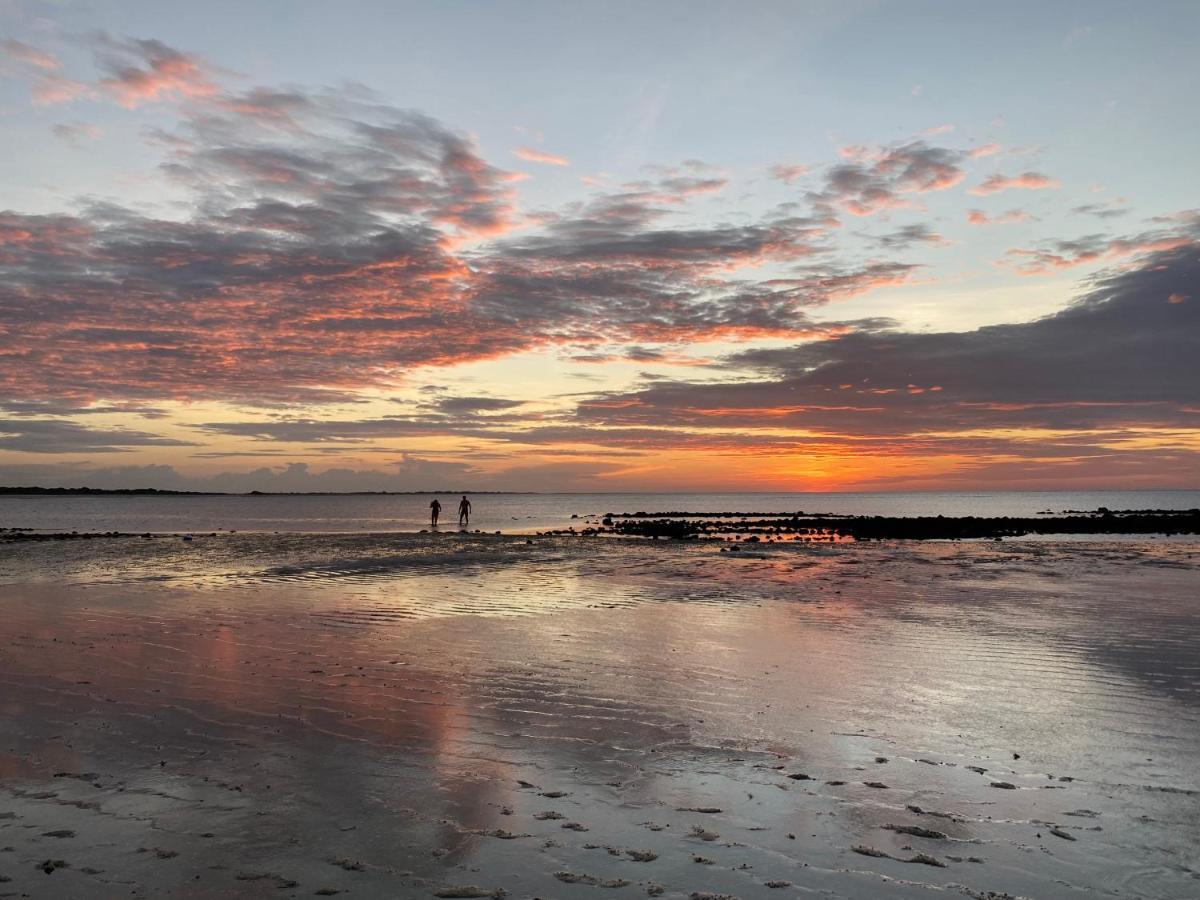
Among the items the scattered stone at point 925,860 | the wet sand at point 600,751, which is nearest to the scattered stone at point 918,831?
the wet sand at point 600,751

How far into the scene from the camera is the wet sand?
6.31 metres

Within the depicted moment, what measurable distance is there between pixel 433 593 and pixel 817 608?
11241mm

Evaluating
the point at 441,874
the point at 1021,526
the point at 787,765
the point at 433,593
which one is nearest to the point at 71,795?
the point at 441,874

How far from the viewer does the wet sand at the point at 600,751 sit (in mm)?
6309

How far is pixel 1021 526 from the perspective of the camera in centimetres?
6931

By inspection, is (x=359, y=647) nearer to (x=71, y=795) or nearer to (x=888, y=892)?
(x=71, y=795)

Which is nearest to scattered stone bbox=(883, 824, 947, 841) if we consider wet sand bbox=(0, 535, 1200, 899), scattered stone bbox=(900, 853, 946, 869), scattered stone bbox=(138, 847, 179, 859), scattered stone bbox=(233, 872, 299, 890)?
wet sand bbox=(0, 535, 1200, 899)

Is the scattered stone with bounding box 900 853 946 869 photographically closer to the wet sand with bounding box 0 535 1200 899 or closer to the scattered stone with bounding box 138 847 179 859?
the wet sand with bounding box 0 535 1200 899

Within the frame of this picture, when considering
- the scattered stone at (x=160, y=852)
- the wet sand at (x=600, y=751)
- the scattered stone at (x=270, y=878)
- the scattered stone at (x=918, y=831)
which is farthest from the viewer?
the scattered stone at (x=918, y=831)

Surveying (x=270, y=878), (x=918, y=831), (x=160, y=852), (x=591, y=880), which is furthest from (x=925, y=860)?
(x=160, y=852)

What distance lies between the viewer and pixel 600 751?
9.30m

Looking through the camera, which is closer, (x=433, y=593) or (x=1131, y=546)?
(x=433, y=593)

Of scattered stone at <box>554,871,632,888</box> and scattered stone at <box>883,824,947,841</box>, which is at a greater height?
scattered stone at <box>883,824,947,841</box>

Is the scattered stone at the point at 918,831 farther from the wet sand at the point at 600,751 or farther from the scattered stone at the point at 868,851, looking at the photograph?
the scattered stone at the point at 868,851
